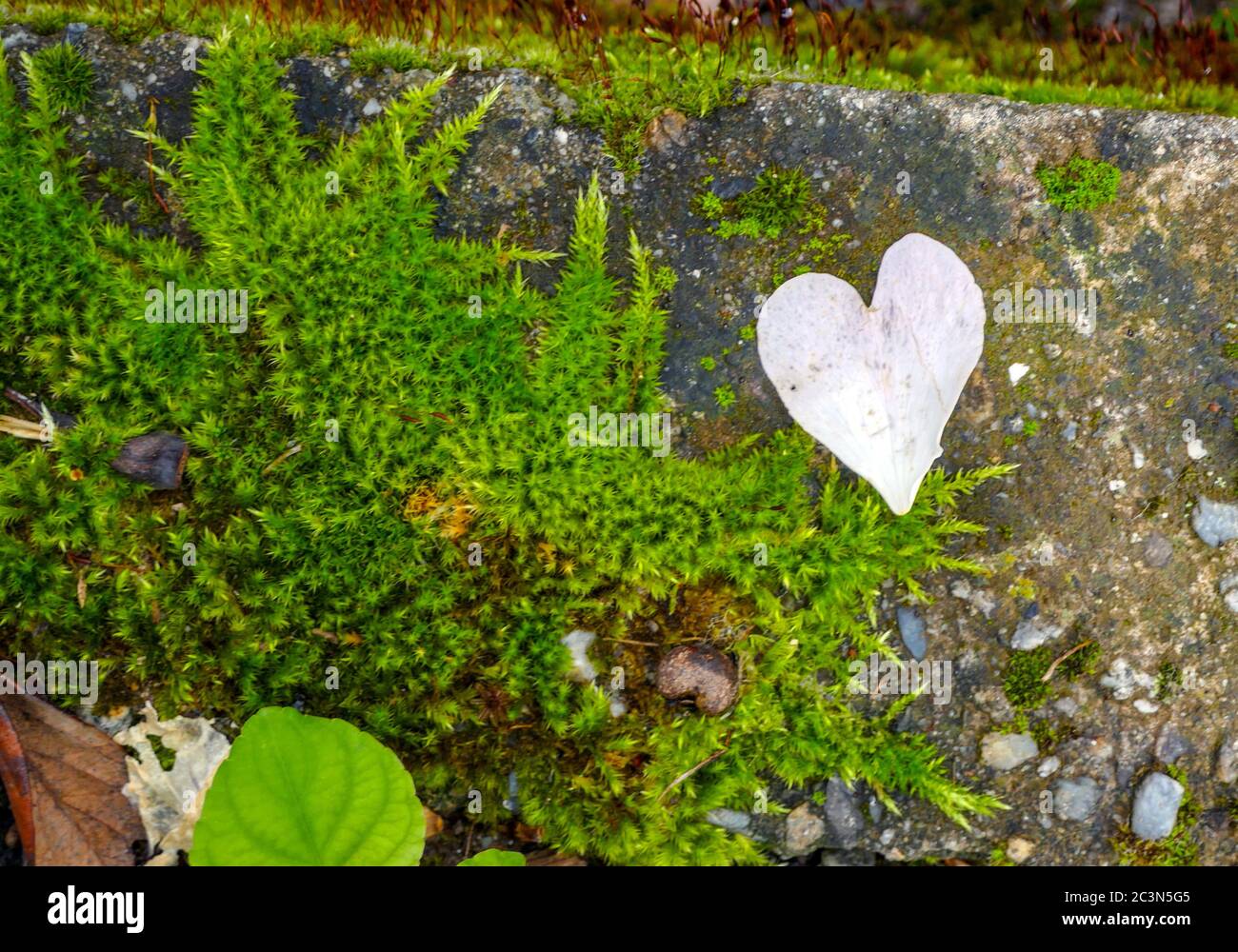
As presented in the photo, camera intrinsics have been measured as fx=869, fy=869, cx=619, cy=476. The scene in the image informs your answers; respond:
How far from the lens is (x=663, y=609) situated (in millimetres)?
2770

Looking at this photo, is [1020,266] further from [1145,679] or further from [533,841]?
[533,841]

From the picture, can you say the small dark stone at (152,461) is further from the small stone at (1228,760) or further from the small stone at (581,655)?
the small stone at (1228,760)

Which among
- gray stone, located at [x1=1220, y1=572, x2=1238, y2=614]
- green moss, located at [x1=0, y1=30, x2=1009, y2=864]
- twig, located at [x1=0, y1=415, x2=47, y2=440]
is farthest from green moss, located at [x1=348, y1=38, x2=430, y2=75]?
gray stone, located at [x1=1220, y1=572, x2=1238, y2=614]

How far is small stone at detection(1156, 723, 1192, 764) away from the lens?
110 inches

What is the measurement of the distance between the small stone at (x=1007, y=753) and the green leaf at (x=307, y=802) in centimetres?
178

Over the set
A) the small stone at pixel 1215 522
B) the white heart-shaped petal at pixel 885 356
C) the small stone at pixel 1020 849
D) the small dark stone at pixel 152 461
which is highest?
the white heart-shaped petal at pixel 885 356

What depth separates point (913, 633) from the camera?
2803 mm

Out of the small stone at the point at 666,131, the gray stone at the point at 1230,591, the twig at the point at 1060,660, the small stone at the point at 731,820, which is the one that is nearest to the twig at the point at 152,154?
the small stone at the point at 666,131


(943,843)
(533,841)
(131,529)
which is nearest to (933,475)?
(943,843)

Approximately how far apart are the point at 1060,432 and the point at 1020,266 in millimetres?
567

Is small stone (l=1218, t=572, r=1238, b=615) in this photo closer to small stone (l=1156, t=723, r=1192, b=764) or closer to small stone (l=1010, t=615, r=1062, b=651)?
small stone (l=1156, t=723, r=1192, b=764)

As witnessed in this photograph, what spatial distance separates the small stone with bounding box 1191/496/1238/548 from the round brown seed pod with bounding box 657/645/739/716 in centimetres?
161

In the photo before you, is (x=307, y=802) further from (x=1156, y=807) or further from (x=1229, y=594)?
(x=1229, y=594)

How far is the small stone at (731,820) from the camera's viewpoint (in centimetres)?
275
